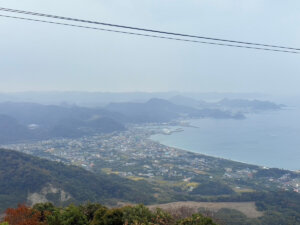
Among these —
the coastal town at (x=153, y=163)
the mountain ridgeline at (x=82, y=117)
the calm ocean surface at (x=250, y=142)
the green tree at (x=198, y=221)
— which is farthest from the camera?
the mountain ridgeline at (x=82, y=117)

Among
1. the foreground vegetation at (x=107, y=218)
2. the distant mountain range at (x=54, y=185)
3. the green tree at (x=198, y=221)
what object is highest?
the green tree at (x=198, y=221)

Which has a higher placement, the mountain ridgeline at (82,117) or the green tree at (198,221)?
the mountain ridgeline at (82,117)

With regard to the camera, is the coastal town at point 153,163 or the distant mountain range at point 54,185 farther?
the coastal town at point 153,163

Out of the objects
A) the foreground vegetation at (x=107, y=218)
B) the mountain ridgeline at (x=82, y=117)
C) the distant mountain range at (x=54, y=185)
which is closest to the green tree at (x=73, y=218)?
the foreground vegetation at (x=107, y=218)

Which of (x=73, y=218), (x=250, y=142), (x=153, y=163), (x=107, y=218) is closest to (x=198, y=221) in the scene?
(x=107, y=218)

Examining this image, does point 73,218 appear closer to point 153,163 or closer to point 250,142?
point 153,163

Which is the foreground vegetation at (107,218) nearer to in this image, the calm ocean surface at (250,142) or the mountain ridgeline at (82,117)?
the calm ocean surface at (250,142)

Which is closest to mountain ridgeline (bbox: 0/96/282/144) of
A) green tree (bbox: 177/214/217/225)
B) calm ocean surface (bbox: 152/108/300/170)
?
calm ocean surface (bbox: 152/108/300/170)
